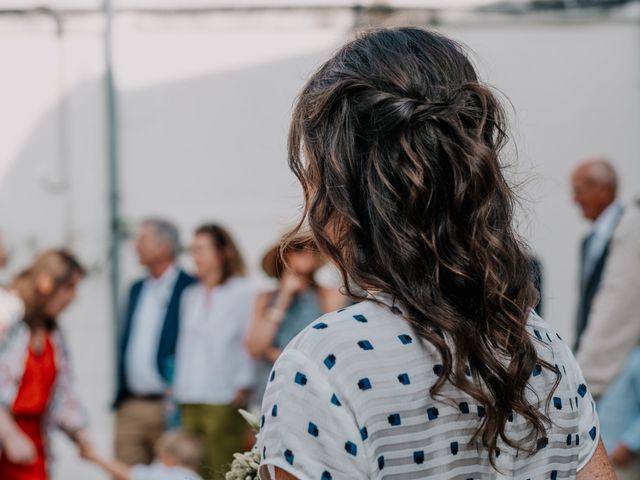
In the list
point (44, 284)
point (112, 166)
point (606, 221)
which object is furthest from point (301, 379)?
point (112, 166)

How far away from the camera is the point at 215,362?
5.57m

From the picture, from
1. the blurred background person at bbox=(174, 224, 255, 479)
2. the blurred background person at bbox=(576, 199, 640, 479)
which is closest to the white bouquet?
the blurred background person at bbox=(576, 199, 640, 479)

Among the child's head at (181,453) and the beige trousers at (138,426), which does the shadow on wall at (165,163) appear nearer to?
the beige trousers at (138,426)

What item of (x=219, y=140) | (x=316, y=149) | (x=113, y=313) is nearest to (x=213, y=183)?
(x=219, y=140)

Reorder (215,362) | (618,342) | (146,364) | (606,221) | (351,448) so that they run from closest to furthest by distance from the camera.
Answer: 1. (351,448)
2. (618,342)
3. (606,221)
4. (215,362)
5. (146,364)

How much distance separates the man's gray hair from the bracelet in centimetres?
105

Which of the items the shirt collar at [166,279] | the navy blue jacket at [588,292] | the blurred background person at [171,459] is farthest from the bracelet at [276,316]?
the navy blue jacket at [588,292]

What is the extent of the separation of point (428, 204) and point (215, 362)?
4.42 metres

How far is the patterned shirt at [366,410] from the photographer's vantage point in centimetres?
119

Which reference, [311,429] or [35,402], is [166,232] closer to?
[35,402]

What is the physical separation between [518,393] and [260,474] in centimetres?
32

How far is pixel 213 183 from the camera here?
7086 millimetres

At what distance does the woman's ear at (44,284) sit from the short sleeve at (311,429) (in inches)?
152

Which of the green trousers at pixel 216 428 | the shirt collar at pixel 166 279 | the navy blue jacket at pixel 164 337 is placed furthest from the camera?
the shirt collar at pixel 166 279
